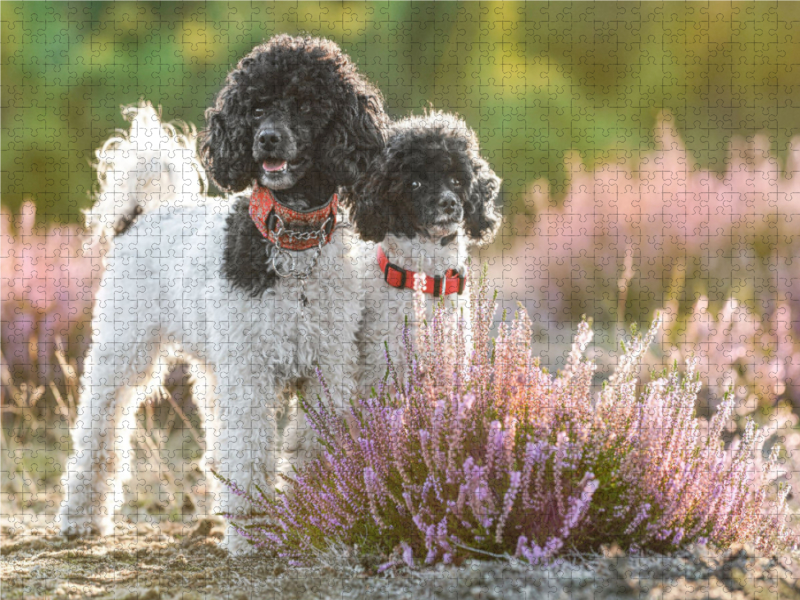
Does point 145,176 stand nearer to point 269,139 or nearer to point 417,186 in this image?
point 269,139

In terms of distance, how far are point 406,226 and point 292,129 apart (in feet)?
2.11

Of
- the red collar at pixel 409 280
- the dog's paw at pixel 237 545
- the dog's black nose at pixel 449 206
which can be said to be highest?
the dog's black nose at pixel 449 206

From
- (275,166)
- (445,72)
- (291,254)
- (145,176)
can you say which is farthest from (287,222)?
(445,72)

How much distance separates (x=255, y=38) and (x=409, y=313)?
7.81 m

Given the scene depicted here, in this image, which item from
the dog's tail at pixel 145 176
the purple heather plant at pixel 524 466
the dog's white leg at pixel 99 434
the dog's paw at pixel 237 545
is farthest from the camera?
the dog's tail at pixel 145 176

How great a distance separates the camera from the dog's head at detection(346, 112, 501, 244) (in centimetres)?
337

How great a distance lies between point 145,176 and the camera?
4.30m

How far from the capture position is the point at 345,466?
286cm

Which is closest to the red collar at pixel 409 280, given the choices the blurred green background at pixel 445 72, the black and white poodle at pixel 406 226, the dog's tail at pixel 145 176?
the black and white poodle at pixel 406 226

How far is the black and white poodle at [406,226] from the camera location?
11.2 ft

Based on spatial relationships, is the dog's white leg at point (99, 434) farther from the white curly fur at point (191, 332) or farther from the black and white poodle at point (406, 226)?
the black and white poodle at point (406, 226)

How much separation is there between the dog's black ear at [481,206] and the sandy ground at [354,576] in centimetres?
163

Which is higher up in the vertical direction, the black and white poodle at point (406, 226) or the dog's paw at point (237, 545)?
the black and white poodle at point (406, 226)

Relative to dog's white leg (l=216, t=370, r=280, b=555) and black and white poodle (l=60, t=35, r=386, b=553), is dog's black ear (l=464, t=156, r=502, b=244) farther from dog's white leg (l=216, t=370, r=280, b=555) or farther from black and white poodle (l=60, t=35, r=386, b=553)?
dog's white leg (l=216, t=370, r=280, b=555)
